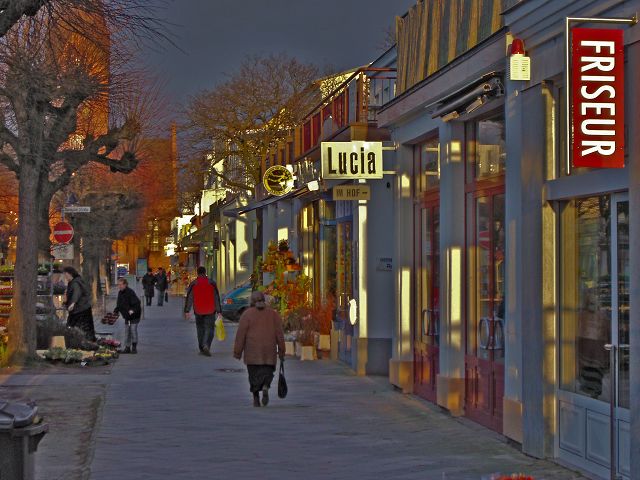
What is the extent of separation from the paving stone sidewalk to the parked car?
19422 mm

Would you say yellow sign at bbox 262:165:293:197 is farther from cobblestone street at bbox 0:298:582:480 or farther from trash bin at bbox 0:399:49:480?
trash bin at bbox 0:399:49:480

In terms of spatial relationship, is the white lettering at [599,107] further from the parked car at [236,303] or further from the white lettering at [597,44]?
the parked car at [236,303]

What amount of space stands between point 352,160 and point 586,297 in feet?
28.4

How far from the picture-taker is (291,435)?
13.2 m

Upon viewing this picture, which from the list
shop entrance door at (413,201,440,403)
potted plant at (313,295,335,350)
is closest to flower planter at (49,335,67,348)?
potted plant at (313,295,335,350)

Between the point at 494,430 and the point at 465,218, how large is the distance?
2685 millimetres

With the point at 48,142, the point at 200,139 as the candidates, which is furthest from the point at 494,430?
the point at 200,139

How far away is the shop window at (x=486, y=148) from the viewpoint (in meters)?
13.4

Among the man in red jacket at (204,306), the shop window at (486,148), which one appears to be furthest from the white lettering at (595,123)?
the man in red jacket at (204,306)

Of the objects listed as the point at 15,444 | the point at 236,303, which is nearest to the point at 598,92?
the point at 15,444

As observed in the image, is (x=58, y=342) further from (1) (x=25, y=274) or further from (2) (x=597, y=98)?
(2) (x=597, y=98)

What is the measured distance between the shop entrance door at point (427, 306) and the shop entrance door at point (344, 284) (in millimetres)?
4529

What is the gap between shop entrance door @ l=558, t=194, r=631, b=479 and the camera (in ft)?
31.7

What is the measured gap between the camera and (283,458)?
11.5m
